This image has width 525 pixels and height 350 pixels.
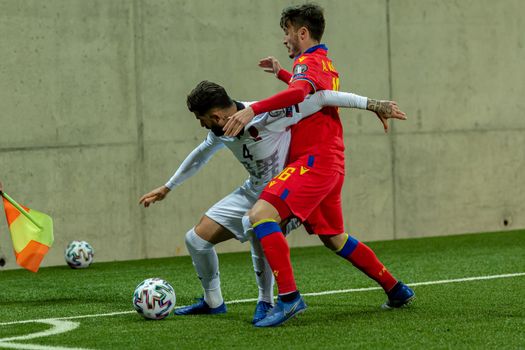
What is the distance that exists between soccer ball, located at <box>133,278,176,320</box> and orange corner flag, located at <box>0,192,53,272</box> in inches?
65.1

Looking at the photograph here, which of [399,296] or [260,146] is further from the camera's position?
[399,296]

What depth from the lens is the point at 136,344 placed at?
5461mm

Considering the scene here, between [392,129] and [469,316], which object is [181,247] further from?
[469,316]

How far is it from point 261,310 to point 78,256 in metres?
4.34

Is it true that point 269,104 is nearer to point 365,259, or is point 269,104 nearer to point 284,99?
point 284,99

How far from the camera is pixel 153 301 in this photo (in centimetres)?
627

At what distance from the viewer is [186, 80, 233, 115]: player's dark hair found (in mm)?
6152

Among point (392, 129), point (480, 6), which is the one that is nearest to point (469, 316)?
point (392, 129)

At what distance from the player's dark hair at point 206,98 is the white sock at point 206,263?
0.76m

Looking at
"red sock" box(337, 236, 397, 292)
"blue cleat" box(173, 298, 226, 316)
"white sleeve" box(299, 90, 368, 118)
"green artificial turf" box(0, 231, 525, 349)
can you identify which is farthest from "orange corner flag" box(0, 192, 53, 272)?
"white sleeve" box(299, 90, 368, 118)

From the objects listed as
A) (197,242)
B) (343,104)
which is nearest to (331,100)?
(343,104)

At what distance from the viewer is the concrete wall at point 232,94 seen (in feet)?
35.0

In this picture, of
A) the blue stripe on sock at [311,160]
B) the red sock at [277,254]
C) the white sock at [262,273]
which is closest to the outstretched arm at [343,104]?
the blue stripe on sock at [311,160]

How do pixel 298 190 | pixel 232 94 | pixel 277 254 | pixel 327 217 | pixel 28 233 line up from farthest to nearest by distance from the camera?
pixel 232 94 < pixel 28 233 < pixel 327 217 < pixel 298 190 < pixel 277 254
